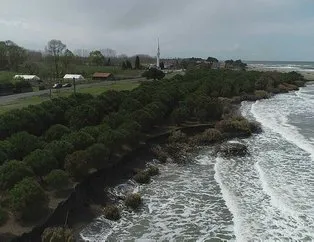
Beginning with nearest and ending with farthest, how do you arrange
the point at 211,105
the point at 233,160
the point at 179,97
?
the point at 233,160 < the point at 211,105 < the point at 179,97

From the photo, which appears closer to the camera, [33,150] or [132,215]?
[132,215]

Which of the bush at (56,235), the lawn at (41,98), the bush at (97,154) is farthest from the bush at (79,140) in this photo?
the lawn at (41,98)

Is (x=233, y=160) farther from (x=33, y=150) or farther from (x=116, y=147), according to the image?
(x=33, y=150)

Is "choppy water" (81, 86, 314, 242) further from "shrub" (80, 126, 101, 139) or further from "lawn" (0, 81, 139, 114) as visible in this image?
"lawn" (0, 81, 139, 114)

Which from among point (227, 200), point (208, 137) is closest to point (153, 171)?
point (227, 200)

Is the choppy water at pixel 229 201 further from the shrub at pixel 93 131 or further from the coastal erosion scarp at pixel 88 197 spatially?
the shrub at pixel 93 131

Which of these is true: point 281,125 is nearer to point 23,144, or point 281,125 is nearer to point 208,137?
point 208,137

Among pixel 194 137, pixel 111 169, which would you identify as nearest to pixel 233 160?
pixel 194 137

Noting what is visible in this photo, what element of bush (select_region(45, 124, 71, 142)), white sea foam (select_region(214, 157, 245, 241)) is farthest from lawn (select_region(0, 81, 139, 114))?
white sea foam (select_region(214, 157, 245, 241))
